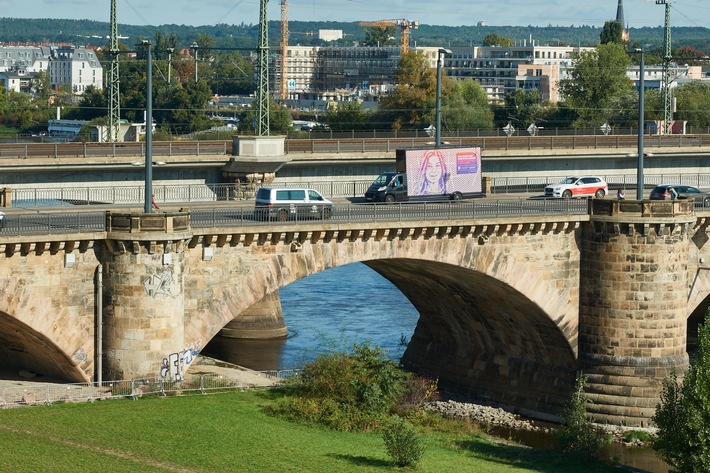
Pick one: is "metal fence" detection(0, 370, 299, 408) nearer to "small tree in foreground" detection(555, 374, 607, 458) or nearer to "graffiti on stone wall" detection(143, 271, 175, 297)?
"graffiti on stone wall" detection(143, 271, 175, 297)

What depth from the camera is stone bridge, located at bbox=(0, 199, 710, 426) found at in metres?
42.0

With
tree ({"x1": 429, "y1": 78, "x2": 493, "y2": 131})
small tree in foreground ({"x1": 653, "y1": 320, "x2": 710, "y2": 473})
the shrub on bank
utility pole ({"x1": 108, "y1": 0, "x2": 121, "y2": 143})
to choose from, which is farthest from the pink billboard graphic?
tree ({"x1": 429, "y1": 78, "x2": 493, "y2": 131})

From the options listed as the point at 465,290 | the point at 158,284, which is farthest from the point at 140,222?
the point at 465,290

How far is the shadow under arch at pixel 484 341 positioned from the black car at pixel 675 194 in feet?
26.9

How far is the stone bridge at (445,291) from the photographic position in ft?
138

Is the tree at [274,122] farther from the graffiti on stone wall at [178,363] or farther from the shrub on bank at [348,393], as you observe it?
the graffiti on stone wall at [178,363]

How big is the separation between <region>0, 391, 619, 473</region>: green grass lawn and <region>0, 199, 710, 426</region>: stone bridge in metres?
2.62

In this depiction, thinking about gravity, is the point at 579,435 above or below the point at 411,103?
below

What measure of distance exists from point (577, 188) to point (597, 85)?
259ft

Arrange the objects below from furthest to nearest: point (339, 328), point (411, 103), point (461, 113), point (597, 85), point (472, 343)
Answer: point (597, 85) < point (411, 103) < point (461, 113) < point (339, 328) < point (472, 343)

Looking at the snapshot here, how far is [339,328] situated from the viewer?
70750 millimetres

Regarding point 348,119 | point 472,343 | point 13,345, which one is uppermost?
point 348,119

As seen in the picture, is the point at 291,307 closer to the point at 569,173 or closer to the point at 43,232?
the point at 569,173

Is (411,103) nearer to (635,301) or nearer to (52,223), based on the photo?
(635,301)
